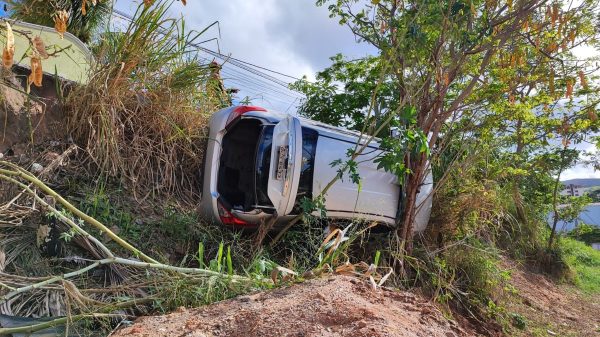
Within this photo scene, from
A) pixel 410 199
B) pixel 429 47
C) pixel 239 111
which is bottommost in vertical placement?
pixel 410 199

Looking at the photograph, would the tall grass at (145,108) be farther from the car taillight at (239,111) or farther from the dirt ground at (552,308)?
the dirt ground at (552,308)

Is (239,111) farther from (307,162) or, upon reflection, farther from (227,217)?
(227,217)

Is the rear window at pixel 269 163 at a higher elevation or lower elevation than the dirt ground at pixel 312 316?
higher

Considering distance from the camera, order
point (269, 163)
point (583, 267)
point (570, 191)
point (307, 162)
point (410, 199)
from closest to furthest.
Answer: point (269, 163) < point (307, 162) < point (410, 199) < point (583, 267) < point (570, 191)

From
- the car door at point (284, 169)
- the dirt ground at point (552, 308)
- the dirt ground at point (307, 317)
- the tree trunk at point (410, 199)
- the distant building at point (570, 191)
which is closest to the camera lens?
the dirt ground at point (307, 317)

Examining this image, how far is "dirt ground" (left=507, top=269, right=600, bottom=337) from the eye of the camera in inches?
282

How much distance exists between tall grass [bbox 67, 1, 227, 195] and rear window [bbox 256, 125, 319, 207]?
1110 millimetres

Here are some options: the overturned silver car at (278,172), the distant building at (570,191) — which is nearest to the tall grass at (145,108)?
the overturned silver car at (278,172)

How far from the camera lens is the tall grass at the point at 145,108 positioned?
5734mm

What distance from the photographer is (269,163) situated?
552 cm

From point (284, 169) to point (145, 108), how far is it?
194cm

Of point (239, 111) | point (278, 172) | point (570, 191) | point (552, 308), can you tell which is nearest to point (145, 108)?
point (239, 111)

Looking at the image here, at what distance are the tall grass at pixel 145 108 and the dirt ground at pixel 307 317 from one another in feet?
9.55

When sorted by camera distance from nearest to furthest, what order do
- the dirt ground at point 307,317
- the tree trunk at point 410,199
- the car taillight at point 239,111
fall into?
1. the dirt ground at point 307,317
2. the car taillight at point 239,111
3. the tree trunk at point 410,199
